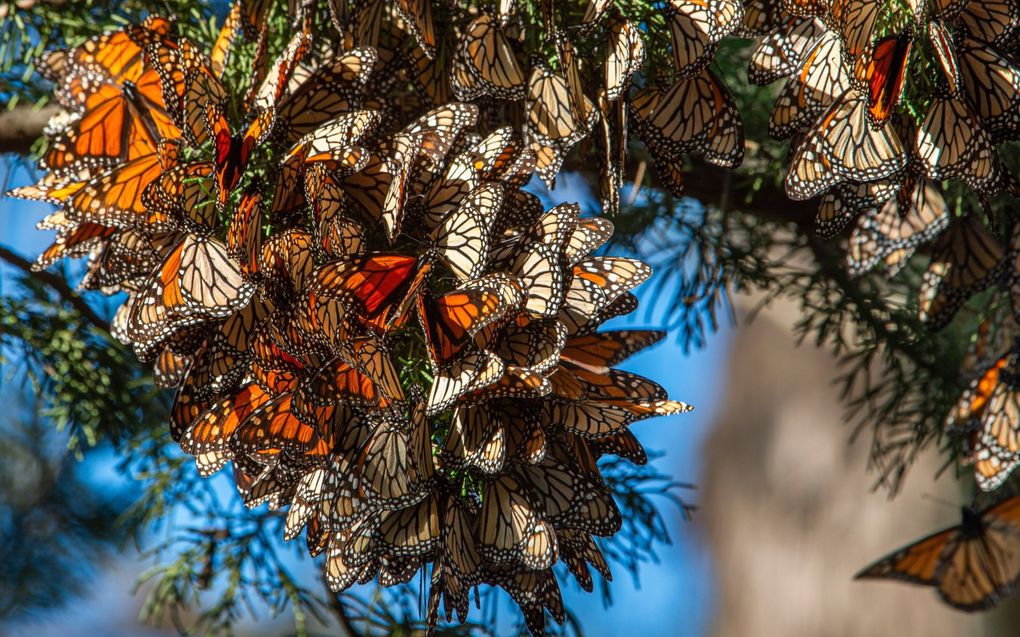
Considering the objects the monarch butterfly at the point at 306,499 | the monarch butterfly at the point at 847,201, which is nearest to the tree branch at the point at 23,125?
the monarch butterfly at the point at 306,499

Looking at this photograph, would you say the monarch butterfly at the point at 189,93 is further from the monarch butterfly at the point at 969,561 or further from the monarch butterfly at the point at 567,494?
the monarch butterfly at the point at 969,561

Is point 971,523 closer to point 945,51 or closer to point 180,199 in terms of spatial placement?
point 945,51

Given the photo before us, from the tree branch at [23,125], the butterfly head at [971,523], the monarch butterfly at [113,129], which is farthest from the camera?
the butterfly head at [971,523]

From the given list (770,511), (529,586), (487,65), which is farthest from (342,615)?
(770,511)

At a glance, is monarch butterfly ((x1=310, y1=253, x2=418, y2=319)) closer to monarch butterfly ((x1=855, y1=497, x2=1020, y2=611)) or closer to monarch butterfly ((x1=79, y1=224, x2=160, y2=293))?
monarch butterfly ((x1=79, y1=224, x2=160, y2=293))

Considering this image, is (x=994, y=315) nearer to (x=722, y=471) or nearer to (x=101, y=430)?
(x=101, y=430)
